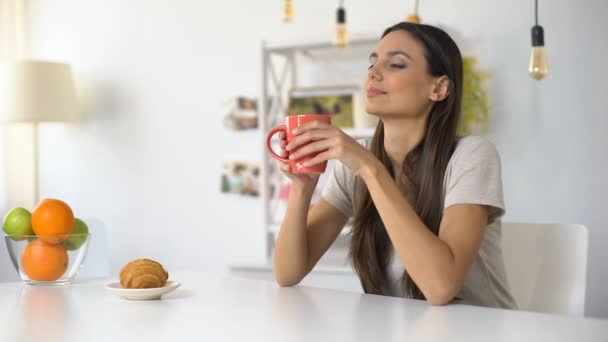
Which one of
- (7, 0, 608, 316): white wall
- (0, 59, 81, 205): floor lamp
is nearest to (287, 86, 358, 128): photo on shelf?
(7, 0, 608, 316): white wall

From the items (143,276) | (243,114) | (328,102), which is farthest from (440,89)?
(243,114)

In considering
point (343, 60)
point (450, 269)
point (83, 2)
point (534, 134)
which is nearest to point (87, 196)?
point (83, 2)

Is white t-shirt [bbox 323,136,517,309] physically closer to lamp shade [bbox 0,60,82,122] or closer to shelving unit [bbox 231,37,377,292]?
shelving unit [bbox 231,37,377,292]

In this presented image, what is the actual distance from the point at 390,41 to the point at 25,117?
92.8 inches

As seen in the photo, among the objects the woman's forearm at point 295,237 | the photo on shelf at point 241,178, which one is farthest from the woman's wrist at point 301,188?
the photo on shelf at point 241,178

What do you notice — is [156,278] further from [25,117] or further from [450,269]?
[25,117]

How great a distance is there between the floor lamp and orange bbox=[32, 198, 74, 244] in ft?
7.34

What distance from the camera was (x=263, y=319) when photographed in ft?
3.55

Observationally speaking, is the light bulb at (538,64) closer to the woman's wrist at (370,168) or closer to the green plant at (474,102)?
the green plant at (474,102)

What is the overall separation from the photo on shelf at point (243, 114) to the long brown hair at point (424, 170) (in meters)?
1.75

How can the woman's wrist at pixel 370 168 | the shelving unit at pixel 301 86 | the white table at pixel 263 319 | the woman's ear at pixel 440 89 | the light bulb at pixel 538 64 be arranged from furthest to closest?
the shelving unit at pixel 301 86, the light bulb at pixel 538 64, the woman's ear at pixel 440 89, the woman's wrist at pixel 370 168, the white table at pixel 263 319

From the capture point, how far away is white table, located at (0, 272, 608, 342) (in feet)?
3.19

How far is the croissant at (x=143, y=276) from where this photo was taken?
1.29m

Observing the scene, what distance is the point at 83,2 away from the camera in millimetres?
3914
